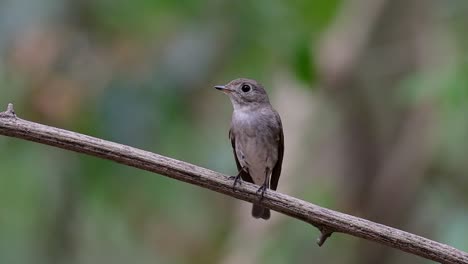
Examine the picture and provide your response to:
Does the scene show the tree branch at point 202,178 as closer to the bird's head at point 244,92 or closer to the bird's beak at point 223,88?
the bird's beak at point 223,88

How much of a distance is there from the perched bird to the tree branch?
5.65 feet

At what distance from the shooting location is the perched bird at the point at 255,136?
5711 mm

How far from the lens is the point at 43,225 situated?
597cm

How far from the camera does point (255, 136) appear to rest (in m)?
5.71

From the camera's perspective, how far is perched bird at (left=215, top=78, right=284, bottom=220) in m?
5.71

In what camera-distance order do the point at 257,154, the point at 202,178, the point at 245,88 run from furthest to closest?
the point at 245,88, the point at 257,154, the point at 202,178

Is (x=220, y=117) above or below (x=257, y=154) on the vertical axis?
below

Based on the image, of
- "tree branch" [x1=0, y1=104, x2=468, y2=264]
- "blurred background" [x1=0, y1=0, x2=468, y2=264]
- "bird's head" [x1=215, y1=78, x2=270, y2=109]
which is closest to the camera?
"tree branch" [x1=0, y1=104, x2=468, y2=264]

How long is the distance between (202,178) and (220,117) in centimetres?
368

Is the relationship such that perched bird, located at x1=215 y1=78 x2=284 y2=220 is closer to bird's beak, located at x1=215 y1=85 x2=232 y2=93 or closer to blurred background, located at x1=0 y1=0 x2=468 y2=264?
bird's beak, located at x1=215 y1=85 x2=232 y2=93

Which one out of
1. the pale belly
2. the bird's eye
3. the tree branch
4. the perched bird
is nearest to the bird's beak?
the perched bird

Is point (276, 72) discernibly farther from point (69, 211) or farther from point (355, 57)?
point (69, 211)

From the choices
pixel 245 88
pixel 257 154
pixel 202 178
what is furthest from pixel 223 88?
pixel 202 178

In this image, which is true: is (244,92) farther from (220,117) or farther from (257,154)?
(220,117)
